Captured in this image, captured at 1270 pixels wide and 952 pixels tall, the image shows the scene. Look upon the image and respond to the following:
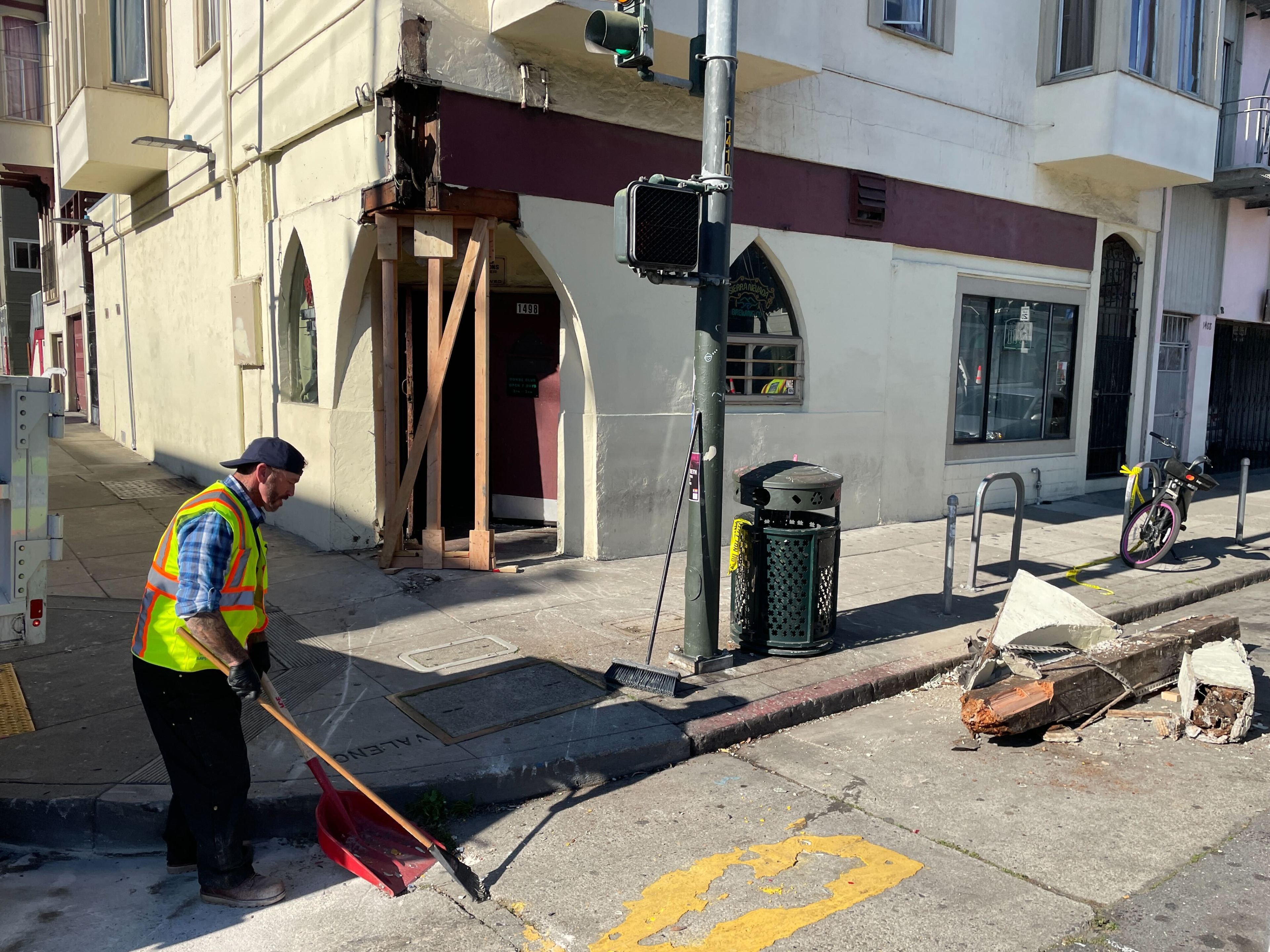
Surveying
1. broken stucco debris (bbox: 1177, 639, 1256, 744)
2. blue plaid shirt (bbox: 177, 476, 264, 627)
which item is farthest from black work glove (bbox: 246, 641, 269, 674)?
broken stucco debris (bbox: 1177, 639, 1256, 744)

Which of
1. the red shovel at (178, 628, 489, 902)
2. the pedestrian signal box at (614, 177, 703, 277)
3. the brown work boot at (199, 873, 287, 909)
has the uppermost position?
the pedestrian signal box at (614, 177, 703, 277)

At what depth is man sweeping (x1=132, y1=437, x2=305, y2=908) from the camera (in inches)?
141

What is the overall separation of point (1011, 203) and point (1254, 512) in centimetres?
528

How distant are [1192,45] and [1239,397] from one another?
282 inches

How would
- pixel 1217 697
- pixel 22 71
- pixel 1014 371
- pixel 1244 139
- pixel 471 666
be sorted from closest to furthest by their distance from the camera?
pixel 1217 697
pixel 471 666
pixel 1014 371
pixel 1244 139
pixel 22 71

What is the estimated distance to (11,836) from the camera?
4270mm

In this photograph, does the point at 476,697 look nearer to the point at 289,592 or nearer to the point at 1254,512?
the point at 289,592

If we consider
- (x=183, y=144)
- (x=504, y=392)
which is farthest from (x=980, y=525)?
(x=183, y=144)

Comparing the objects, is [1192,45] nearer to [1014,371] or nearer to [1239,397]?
[1014,371]

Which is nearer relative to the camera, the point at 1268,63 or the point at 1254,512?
the point at 1254,512

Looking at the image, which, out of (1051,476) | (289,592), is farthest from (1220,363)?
(289,592)

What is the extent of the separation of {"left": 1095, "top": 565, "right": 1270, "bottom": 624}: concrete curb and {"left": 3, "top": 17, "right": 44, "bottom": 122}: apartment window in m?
19.3

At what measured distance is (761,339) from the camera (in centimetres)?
1001

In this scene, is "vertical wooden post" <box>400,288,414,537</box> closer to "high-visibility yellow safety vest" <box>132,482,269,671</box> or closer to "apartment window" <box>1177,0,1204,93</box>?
"high-visibility yellow safety vest" <box>132,482,269,671</box>
